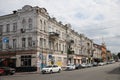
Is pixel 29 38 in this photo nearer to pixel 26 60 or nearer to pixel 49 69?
pixel 26 60

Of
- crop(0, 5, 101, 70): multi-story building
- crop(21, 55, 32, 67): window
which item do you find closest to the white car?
crop(0, 5, 101, 70): multi-story building

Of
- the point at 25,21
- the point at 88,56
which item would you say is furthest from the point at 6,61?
the point at 88,56

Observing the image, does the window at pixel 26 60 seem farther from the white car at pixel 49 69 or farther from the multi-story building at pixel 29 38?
the white car at pixel 49 69

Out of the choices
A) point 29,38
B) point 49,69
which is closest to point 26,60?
point 29,38

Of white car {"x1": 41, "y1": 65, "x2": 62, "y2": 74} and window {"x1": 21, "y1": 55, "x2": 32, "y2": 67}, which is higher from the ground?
window {"x1": 21, "y1": 55, "x2": 32, "y2": 67}

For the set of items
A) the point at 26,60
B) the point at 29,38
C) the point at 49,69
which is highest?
the point at 29,38

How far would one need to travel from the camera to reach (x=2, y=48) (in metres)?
51.2

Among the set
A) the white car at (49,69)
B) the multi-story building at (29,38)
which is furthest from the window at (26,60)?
the white car at (49,69)

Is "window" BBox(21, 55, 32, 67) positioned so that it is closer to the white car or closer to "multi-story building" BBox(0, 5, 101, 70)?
"multi-story building" BBox(0, 5, 101, 70)

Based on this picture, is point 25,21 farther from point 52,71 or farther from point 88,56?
point 88,56

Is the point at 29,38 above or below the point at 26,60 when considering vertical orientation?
above

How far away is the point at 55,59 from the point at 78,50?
85.5ft

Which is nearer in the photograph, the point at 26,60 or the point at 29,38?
the point at 26,60

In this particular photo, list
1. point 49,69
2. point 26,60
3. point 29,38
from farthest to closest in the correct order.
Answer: point 29,38 → point 26,60 → point 49,69
